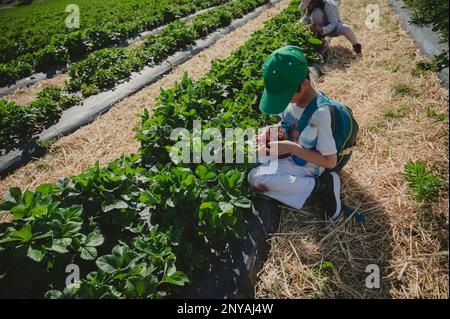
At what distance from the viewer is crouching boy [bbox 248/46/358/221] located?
7.52 ft

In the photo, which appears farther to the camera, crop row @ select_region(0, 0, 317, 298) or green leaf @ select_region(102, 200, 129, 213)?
green leaf @ select_region(102, 200, 129, 213)

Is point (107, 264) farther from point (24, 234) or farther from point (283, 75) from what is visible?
point (283, 75)

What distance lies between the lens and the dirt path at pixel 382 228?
7.72 ft

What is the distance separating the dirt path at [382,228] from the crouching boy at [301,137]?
0.32 meters

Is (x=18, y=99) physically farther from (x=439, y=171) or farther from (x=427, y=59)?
(x=427, y=59)

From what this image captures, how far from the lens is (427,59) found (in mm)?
5172

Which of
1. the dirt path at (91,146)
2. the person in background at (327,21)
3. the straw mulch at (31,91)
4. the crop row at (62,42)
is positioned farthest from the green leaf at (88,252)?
the crop row at (62,42)

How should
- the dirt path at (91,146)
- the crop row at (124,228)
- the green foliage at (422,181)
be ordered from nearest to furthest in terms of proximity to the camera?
1. the crop row at (124,228)
2. the green foliage at (422,181)
3. the dirt path at (91,146)

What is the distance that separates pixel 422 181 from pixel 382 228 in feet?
1.90

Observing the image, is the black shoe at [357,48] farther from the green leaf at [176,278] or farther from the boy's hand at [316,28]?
the green leaf at [176,278]

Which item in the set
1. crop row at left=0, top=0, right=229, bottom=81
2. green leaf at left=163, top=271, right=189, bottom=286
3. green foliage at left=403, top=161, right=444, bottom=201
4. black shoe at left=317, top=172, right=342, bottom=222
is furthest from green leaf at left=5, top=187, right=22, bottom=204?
Result: crop row at left=0, top=0, right=229, bottom=81

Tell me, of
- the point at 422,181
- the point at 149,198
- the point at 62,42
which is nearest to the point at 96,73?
the point at 62,42

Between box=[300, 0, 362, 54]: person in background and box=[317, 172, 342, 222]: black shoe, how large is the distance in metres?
4.19

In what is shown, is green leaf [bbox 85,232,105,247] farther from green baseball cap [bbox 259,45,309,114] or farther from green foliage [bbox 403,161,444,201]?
green foliage [bbox 403,161,444,201]
